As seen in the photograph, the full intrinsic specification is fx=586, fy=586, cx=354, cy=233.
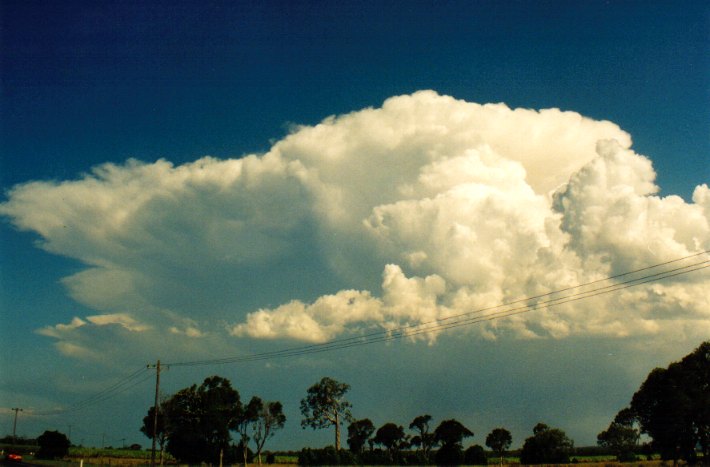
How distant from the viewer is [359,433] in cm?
13900

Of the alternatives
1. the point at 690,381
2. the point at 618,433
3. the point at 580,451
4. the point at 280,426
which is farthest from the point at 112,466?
the point at 580,451

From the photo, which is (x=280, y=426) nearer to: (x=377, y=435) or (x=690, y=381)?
(x=377, y=435)

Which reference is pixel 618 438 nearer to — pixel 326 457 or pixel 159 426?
pixel 326 457

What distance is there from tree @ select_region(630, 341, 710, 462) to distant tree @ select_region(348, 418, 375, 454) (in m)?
80.0

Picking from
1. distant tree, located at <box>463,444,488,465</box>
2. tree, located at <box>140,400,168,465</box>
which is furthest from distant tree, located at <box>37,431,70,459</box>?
distant tree, located at <box>463,444,488,465</box>

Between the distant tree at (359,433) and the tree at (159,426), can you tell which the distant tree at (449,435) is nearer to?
the distant tree at (359,433)

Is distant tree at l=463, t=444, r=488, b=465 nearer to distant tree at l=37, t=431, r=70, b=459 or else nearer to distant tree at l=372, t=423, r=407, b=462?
distant tree at l=372, t=423, r=407, b=462

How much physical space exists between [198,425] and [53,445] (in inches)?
1655

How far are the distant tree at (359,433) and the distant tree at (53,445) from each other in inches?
2405

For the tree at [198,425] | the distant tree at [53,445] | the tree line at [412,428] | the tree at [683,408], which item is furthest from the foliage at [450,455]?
the distant tree at [53,445]

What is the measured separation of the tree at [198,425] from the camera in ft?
305

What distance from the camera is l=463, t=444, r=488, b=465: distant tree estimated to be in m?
116

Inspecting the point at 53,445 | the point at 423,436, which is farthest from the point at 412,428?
the point at 53,445

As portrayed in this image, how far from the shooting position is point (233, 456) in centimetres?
10919
